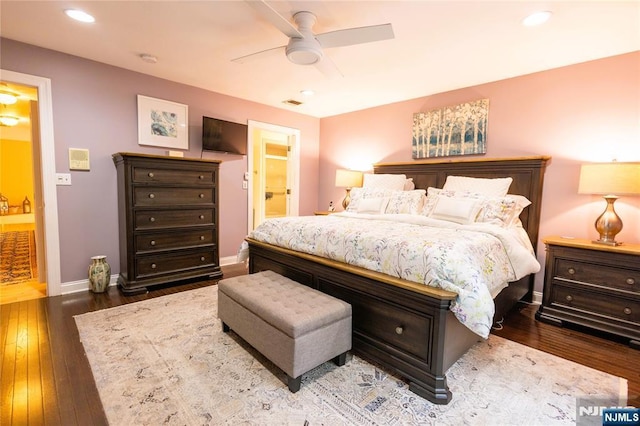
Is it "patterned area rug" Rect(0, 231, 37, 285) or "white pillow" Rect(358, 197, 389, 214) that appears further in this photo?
"patterned area rug" Rect(0, 231, 37, 285)

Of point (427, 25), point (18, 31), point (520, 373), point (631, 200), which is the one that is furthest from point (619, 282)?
point (18, 31)

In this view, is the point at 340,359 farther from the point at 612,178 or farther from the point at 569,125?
the point at 569,125

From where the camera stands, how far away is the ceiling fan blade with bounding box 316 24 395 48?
6.18 ft

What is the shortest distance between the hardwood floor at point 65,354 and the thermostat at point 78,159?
136 centimetres

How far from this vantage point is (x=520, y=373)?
6.26 feet

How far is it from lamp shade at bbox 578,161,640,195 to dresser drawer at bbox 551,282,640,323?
2.77ft

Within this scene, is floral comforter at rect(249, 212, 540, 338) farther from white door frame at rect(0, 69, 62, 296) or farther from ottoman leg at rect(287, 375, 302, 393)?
white door frame at rect(0, 69, 62, 296)

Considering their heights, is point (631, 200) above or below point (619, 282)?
above

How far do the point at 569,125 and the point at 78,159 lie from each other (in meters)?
5.07

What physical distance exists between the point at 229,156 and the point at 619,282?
4.44 meters

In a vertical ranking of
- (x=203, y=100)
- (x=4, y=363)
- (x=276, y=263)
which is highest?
(x=203, y=100)

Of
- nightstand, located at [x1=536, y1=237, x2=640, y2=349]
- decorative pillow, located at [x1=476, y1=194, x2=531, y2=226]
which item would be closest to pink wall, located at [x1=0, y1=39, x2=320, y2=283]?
decorative pillow, located at [x1=476, y1=194, x2=531, y2=226]

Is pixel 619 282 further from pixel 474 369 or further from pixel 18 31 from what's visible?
pixel 18 31

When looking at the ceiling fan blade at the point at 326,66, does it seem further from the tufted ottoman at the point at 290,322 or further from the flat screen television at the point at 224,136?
the flat screen television at the point at 224,136
